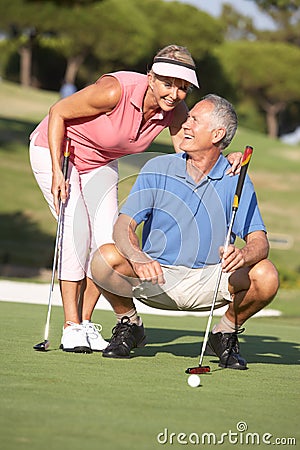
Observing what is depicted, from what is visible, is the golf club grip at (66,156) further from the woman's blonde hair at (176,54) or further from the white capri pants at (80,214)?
the woman's blonde hair at (176,54)

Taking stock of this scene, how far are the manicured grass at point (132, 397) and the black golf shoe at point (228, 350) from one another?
7cm

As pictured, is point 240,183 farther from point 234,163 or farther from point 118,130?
point 118,130

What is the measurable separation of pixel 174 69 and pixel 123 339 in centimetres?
170

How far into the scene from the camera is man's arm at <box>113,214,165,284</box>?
5.70 meters

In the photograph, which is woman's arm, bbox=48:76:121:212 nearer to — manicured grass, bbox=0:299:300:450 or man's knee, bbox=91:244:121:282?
man's knee, bbox=91:244:121:282

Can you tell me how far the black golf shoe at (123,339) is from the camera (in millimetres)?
6219

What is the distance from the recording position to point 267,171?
38719mm

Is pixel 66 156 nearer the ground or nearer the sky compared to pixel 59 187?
nearer the sky

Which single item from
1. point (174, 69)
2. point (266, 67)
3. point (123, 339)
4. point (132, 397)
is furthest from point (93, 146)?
point (266, 67)

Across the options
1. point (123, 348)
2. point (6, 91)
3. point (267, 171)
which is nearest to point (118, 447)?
point (123, 348)

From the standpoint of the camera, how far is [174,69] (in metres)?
6.07

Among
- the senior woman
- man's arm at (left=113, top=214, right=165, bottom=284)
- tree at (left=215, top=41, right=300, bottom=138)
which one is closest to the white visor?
the senior woman

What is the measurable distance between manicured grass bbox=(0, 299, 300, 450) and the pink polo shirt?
129 cm

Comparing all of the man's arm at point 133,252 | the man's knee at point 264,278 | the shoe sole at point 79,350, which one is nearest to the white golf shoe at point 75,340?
the shoe sole at point 79,350
